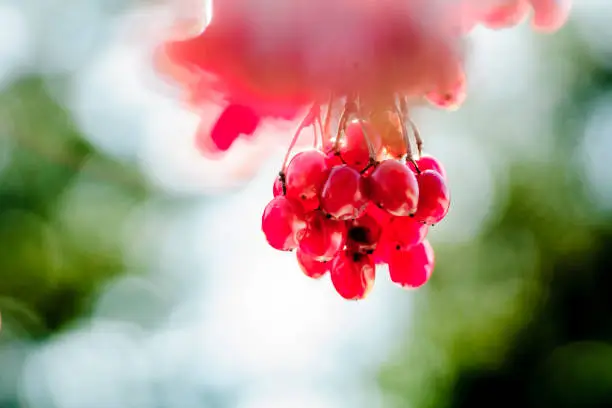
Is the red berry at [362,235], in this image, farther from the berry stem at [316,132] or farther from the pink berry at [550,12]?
the pink berry at [550,12]

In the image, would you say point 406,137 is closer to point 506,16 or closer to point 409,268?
point 409,268

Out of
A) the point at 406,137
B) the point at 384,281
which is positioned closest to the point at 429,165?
the point at 406,137

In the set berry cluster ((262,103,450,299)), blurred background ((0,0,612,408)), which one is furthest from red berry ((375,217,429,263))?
blurred background ((0,0,612,408))

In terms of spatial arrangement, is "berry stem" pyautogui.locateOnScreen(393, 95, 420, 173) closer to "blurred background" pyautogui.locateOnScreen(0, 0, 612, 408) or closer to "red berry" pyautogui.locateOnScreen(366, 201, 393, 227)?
"red berry" pyautogui.locateOnScreen(366, 201, 393, 227)

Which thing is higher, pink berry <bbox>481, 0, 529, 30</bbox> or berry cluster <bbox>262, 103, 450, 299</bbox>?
berry cluster <bbox>262, 103, 450, 299</bbox>

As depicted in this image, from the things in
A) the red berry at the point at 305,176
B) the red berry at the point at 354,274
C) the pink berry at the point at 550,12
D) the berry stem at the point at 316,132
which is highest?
the berry stem at the point at 316,132

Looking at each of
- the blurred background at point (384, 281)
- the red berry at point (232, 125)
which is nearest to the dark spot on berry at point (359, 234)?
the red berry at point (232, 125)

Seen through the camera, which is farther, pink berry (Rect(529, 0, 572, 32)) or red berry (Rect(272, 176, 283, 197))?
red berry (Rect(272, 176, 283, 197))

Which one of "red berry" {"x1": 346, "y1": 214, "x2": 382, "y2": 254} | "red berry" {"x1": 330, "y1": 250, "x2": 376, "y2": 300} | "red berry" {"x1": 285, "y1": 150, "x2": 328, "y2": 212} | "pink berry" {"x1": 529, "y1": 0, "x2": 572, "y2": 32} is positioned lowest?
"pink berry" {"x1": 529, "y1": 0, "x2": 572, "y2": 32}

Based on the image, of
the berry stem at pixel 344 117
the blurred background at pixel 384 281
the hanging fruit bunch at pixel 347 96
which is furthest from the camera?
the blurred background at pixel 384 281
